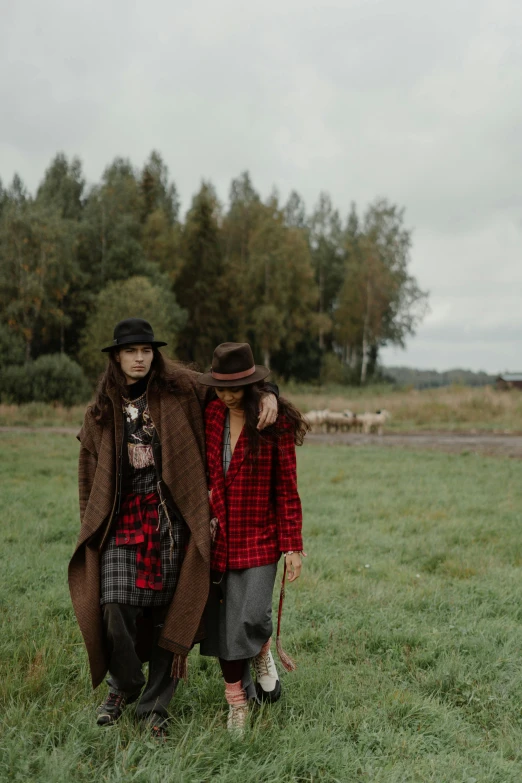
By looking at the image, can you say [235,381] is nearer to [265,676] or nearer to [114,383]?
[114,383]

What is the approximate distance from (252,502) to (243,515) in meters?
0.08

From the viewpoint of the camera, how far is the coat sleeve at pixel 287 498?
3588 mm

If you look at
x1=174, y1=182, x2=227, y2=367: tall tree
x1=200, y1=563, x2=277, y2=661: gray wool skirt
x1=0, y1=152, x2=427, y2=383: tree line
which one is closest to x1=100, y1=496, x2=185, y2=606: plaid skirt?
x1=200, y1=563, x2=277, y2=661: gray wool skirt

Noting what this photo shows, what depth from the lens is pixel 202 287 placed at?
149ft

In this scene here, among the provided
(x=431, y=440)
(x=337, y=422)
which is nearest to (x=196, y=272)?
(x=337, y=422)

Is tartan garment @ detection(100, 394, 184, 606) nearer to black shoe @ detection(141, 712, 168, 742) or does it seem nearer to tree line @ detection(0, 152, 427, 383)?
black shoe @ detection(141, 712, 168, 742)

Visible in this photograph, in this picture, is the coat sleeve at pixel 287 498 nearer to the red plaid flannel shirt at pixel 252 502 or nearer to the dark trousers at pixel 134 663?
the red plaid flannel shirt at pixel 252 502

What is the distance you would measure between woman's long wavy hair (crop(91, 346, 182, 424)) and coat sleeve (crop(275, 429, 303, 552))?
0.68 m

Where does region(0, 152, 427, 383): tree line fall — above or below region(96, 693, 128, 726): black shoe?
above

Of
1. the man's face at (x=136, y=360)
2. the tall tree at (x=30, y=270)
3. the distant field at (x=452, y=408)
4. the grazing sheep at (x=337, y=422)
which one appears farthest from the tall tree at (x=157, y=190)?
the man's face at (x=136, y=360)

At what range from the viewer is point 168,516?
137 inches

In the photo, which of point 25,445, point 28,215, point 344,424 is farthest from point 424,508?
point 28,215

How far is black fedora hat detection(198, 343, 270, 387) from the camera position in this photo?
346 cm

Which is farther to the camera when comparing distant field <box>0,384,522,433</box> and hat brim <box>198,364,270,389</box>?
distant field <box>0,384,522,433</box>
